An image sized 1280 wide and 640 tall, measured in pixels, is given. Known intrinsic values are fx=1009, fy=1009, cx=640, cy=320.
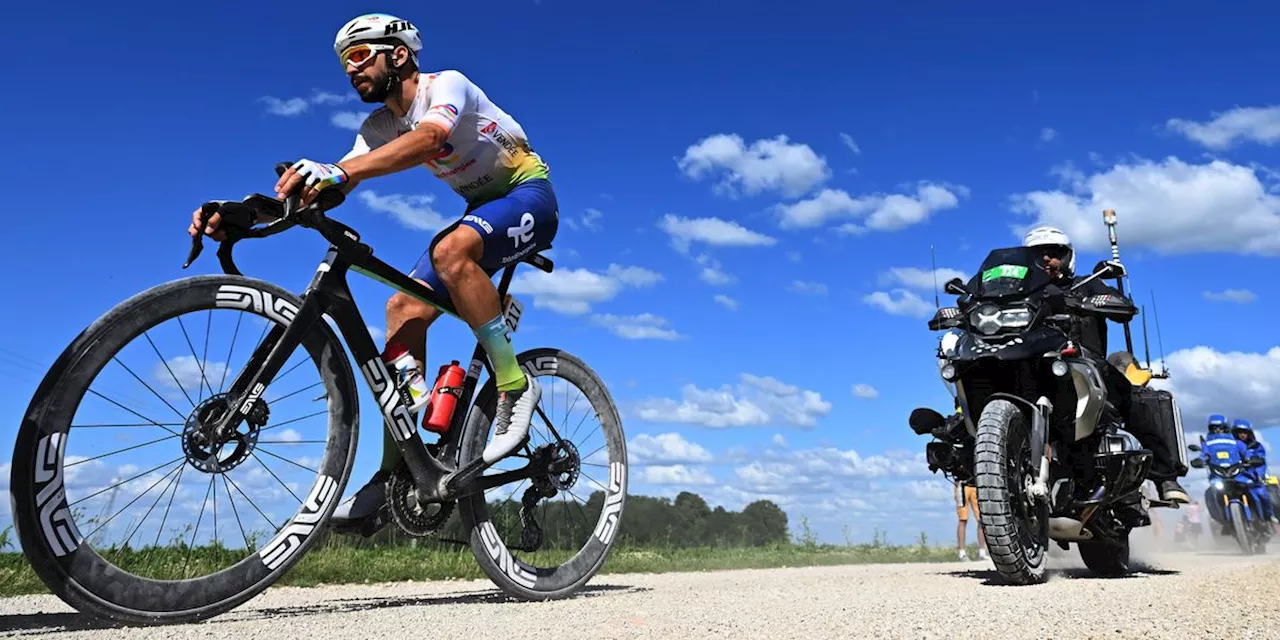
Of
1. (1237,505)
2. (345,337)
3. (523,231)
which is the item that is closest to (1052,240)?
(523,231)

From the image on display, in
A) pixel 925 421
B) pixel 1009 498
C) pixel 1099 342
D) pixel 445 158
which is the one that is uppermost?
pixel 445 158

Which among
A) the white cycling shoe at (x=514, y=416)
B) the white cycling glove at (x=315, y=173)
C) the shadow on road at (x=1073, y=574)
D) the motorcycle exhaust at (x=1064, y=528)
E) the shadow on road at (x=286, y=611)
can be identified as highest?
the white cycling glove at (x=315, y=173)

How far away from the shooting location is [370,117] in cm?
504

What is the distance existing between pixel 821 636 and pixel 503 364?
2332 mm

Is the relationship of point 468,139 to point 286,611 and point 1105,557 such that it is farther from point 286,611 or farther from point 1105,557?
point 1105,557

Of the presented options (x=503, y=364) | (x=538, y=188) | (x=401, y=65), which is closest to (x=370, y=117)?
(x=401, y=65)

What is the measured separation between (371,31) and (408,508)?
221 cm

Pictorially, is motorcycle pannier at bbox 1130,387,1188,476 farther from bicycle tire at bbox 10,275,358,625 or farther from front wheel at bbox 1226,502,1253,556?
front wheel at bbox 1226,502,1253,556

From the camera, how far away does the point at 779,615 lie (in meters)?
3.79

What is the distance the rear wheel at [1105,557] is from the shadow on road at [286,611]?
3571 mm

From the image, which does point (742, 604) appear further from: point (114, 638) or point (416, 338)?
point (114, 638)

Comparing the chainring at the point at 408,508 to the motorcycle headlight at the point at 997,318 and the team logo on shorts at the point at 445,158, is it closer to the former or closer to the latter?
the team logo on shorts at the point at 445,158

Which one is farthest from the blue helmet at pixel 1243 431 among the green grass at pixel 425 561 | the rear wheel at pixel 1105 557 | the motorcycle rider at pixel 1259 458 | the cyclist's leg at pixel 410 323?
the cyclist's leg at pixel 410 323

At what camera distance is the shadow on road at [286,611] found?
3717 millimetres
